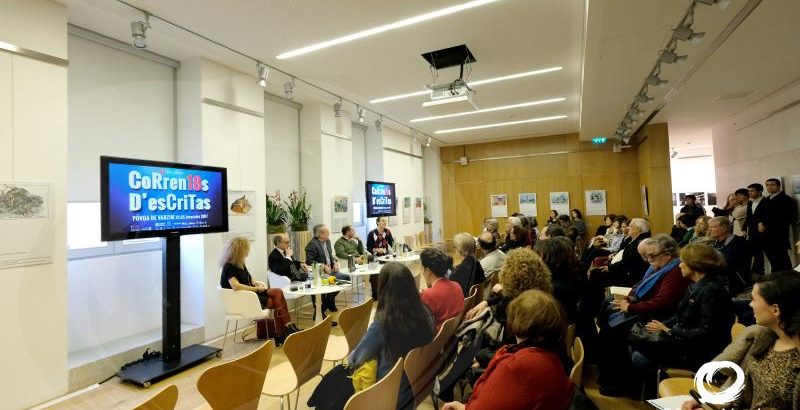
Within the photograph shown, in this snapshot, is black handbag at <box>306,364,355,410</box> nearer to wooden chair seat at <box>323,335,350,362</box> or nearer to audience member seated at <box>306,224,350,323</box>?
wooden chair seat at <box>323,335,350,362</box>

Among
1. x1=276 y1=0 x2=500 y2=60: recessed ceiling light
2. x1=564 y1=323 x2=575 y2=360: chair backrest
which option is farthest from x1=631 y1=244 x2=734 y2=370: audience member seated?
x1=276 y1=0 x2=500 y2=60: recessed ceiling light

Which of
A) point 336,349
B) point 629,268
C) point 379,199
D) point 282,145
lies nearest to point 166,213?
point 336,349

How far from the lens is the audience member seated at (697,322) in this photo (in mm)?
2154

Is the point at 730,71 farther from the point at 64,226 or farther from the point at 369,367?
the point at 64,226

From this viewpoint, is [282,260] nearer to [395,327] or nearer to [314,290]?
[314,290]

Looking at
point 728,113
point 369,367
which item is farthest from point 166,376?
point 728,113

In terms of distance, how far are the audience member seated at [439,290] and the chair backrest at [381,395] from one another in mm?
734

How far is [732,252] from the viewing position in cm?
387

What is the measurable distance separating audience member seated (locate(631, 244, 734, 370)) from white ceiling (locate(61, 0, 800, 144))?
1.90m

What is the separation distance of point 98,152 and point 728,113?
9.58 meters

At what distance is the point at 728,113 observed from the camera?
7070mm

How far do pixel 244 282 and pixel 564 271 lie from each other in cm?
307

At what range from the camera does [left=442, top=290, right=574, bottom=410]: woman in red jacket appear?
1383 mm

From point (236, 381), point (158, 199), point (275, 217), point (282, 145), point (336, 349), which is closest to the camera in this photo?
point (236, 381)
